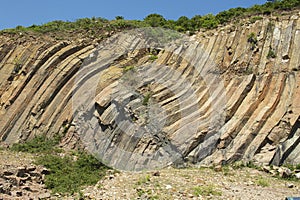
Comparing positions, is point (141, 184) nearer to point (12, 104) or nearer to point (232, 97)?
point (232, 97)

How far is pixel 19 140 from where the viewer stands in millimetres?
15859

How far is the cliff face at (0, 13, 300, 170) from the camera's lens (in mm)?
13531

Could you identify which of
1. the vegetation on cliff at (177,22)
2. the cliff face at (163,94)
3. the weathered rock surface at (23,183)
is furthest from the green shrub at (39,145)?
the vegetation on cliff at (177,22)

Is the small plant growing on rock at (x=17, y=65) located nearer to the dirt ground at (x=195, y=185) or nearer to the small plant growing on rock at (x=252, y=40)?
the dirt ground at (x=195, y=185)

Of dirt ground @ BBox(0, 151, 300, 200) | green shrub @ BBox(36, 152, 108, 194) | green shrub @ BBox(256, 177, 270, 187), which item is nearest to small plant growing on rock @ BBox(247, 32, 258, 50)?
dirt ground @ BBox(0, 151, 300, 200)

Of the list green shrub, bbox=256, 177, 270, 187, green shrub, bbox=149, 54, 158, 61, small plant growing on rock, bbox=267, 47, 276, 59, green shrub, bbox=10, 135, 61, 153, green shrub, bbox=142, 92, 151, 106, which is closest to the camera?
green shrub, bbox=256, 177, 270, 187

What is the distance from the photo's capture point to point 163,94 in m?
15.5

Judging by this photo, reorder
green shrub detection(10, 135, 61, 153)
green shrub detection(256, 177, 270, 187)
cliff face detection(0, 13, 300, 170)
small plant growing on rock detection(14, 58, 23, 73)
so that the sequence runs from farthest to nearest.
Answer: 1. small plant growing on rock detection(14, 58, 23, 73)
2. green shrub detection(10, 135, 61, 153)
3. cliff face detection(0, 13, 300, 170)
4. green shrub detection(256, 177, 270, 187)

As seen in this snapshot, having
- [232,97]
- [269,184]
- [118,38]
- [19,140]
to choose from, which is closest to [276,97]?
[232,97]

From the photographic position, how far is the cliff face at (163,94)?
13531 millimetres

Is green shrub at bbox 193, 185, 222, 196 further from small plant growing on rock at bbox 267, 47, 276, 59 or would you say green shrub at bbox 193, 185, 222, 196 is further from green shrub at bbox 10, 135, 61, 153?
small plant growing on rock at bbox 267, 47, 276, 59

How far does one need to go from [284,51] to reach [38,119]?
34.7ft

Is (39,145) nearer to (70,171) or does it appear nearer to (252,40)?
(70,171)

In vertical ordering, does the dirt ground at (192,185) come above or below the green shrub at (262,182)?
below
